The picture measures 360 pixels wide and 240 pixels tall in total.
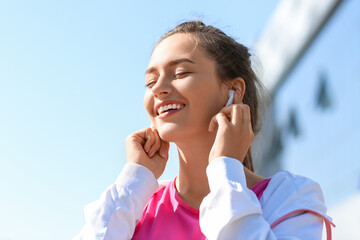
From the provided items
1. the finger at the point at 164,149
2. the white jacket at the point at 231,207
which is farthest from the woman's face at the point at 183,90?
the white jacket at the point at 231,207

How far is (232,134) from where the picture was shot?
5.23 ft

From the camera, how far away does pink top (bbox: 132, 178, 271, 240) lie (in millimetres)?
1726

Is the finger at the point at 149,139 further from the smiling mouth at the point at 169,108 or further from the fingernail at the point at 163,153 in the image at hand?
the smiling mouth at the point at 169,108

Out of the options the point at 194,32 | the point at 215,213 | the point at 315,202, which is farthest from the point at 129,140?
the point at 315,202

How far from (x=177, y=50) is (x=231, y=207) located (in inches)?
27.6

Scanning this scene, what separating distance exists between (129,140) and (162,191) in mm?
246

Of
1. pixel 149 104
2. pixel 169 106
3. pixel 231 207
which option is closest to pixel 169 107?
pixel 169 106

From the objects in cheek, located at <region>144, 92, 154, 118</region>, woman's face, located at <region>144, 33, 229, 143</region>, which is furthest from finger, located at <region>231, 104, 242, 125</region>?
cheek, located at <region>144, 92, 154, 118</region>

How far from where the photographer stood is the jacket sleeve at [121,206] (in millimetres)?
1662

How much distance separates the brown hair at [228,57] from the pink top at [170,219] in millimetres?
367

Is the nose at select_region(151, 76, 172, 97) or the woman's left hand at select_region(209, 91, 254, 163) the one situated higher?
the nose at select_region(151, 76, 172, 97)

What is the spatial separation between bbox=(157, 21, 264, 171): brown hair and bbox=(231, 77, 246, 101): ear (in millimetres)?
20

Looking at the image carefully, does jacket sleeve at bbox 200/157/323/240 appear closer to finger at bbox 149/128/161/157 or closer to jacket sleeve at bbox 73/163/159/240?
jacket sleeve at bbox 73/163/159/240

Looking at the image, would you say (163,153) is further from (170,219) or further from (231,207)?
(231,207)
